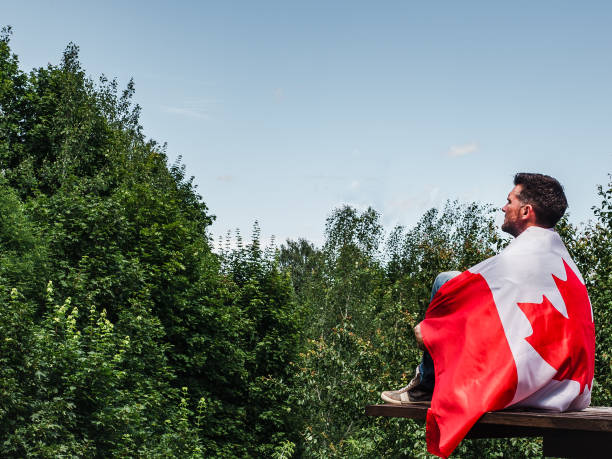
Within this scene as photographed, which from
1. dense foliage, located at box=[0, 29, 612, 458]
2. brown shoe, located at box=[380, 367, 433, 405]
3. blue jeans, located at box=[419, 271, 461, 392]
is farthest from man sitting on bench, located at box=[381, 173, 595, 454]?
dense foliage, located at box=[0, 29, 612, 458]

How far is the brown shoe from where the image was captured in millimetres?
3188

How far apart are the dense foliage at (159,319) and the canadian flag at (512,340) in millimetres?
8903

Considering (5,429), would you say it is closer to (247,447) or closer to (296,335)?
(247,447)

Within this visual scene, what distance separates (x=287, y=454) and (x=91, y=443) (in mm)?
8892

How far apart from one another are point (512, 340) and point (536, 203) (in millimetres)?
661

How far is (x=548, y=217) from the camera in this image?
9.75 feet

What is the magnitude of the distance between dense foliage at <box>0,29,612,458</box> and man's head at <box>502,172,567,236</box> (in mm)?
8815

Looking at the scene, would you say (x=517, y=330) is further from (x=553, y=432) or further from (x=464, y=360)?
(x=553, y=432)

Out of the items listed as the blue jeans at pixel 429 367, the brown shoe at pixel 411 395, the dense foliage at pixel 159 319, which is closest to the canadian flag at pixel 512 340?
the blue jeans at pixel 429 367

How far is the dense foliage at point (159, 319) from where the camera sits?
470 inches

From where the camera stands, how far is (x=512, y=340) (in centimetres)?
264

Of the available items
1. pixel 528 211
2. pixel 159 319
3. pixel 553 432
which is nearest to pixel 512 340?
pixel 553 432

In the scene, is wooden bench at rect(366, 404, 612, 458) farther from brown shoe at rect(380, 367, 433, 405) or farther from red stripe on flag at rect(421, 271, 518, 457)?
brown shoe at rect(380, 367, 433, 405)

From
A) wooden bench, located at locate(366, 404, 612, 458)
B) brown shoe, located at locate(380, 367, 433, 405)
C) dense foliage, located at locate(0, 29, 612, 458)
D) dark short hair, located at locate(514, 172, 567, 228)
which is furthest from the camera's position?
dense foliage, located at locate(0, 29, 612, 458)
